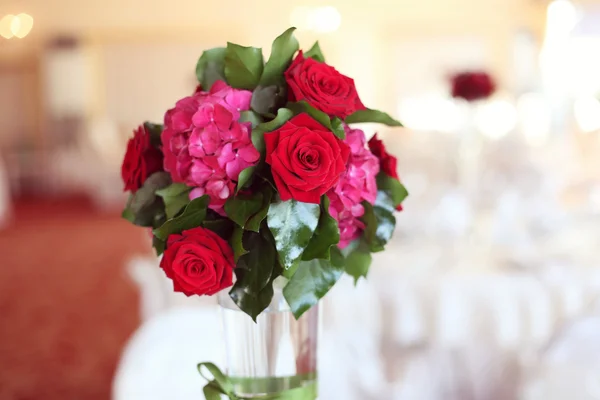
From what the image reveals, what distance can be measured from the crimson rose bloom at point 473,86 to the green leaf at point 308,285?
2385 millimetres

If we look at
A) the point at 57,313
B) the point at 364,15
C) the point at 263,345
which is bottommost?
the point at 57,313

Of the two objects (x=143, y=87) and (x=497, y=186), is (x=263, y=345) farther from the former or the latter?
(x=143, y=87)

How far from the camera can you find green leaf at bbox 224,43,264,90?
83 cm

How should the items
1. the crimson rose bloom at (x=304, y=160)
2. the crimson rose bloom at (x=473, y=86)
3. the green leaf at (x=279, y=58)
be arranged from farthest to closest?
the crimson rose bloom at (x=473, y=86) < the green leaf at (x=279, y=58) < the crimson rose bloom at (x=304, y=160)

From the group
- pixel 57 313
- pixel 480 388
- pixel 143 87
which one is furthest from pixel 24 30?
pixel 480 388

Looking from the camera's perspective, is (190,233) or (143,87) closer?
(190,233)

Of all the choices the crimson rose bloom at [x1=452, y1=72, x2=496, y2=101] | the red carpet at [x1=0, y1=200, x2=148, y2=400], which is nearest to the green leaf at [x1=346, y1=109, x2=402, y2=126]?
the crimson rose bloom at [x1=452, y1=72, x2=496, y2=101]

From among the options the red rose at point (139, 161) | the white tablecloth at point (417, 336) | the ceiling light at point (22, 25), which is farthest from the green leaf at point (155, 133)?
the ceiling light at point (22, 25)

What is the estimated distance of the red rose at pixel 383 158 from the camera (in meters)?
0.90

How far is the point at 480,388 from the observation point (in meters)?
1.27

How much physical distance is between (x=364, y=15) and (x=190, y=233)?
9.48 m

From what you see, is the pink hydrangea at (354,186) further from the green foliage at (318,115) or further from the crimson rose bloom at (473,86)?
the crimson rose bloom at (473,86)

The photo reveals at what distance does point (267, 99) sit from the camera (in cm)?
82

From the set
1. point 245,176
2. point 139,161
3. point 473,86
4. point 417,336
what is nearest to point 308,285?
point 245,176
